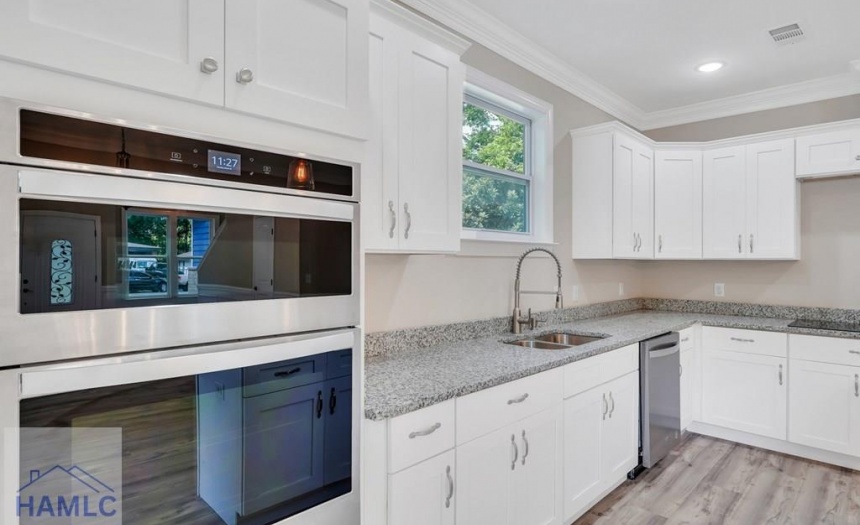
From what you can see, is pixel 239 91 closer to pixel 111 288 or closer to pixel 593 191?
pixel 111 288

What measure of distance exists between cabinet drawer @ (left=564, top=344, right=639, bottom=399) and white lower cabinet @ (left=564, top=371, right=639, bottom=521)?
1.5 inches

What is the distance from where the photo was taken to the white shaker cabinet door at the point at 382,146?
1.78m

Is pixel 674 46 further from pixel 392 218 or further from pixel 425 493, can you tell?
pixel 425 493

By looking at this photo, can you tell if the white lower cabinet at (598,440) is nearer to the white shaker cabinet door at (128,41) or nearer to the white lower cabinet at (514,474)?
the white lower cabinet at (514,474)

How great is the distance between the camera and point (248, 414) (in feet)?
3.59

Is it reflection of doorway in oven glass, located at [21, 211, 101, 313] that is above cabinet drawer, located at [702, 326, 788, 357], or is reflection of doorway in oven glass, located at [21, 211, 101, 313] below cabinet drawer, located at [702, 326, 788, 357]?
above

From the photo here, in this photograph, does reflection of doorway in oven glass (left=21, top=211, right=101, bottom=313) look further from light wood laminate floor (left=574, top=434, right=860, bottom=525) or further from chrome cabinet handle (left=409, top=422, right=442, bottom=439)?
light wood laminate floor (left=574, top=434, right=860, bottom=525)

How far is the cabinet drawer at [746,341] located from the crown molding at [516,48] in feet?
6.46

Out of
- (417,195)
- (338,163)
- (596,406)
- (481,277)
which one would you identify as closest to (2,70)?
(338,163)

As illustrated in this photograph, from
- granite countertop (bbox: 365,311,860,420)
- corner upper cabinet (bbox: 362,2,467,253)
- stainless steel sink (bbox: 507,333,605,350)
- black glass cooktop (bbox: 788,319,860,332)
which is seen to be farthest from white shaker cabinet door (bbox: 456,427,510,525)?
black glass cooktop (bbox: 788,319,860,332)

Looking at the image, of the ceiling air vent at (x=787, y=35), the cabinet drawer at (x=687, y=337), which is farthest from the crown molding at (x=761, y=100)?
the cabinet drawer at (x=687, y=337)

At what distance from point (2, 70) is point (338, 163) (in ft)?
2.23

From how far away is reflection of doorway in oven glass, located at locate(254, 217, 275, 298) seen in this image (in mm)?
1108

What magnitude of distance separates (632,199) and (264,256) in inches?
128
